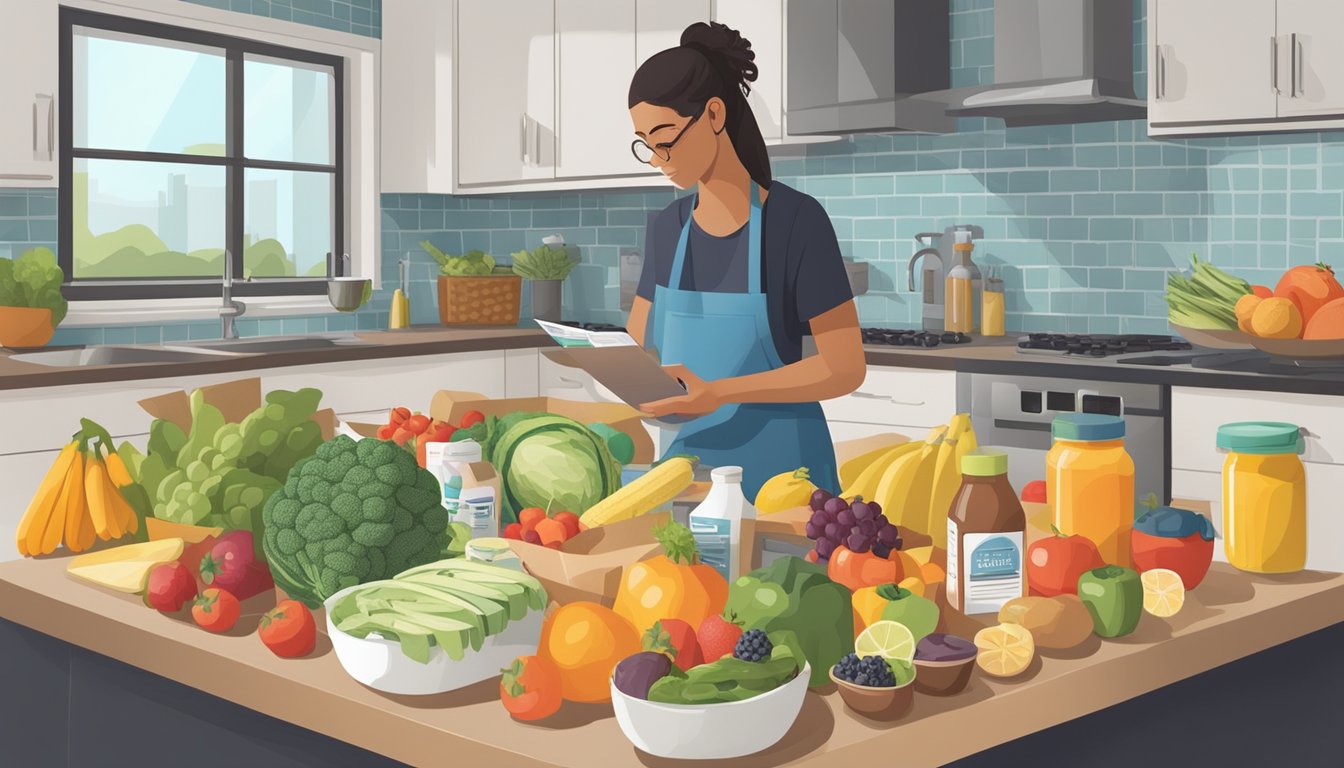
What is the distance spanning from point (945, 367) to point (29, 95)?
2928mm

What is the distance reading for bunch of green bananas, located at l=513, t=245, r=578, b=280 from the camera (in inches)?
220

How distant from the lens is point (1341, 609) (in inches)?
62.7

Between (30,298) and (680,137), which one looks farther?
(30,298)

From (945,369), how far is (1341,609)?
235 cm

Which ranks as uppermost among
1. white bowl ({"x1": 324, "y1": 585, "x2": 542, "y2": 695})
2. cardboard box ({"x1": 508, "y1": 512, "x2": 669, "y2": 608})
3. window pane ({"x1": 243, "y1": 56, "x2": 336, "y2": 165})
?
window pane ({"x1": 243, "y1": 56, "x2": 336, "y2": 165})

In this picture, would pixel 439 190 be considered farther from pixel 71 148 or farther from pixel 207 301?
pixel 71 148

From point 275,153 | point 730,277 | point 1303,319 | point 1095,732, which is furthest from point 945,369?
point 275,153

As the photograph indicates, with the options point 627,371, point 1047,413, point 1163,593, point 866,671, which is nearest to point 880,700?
point 866,671

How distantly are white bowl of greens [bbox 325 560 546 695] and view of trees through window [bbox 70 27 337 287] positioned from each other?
3.85 meters

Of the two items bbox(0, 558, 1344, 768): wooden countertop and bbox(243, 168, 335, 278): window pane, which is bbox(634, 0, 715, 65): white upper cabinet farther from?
bbox(0, 558, 1344, 768): wooden countertop

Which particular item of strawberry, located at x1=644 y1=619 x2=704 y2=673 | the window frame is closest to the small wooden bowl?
strawberry, located at x1=644 y1=619 x2=704 y2=673

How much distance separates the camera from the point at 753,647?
112cm

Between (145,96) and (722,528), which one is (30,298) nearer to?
(145,96)

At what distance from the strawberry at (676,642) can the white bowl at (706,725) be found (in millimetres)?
106
